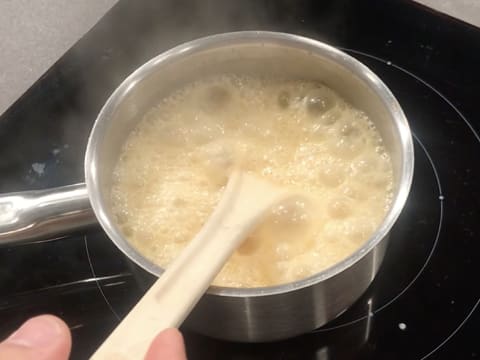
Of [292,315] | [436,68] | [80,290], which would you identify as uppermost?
[436,68]

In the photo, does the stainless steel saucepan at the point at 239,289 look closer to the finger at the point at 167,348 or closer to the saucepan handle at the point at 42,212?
the saucepan handle at the point at 42,212

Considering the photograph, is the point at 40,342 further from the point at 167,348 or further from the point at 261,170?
the point at 261,170

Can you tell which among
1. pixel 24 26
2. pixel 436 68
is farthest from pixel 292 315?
pixel 24 26

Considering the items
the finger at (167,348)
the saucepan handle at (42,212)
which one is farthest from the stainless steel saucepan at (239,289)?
the finger at (167,348)

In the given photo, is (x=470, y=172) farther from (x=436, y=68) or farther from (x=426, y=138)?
(x=436, y=68)

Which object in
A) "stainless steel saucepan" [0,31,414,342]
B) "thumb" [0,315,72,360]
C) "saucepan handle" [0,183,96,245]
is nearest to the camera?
"thumb" [0,315,72,360]

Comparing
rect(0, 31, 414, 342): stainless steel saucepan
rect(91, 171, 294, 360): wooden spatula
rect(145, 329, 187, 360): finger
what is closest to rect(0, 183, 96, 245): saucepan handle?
rect(0, 31, 414, 342): stainless steel saucepan

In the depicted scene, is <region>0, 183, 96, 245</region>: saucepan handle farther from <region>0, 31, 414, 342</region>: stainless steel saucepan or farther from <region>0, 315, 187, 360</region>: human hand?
<region>0, 315, 187, 360</region>: human hand
